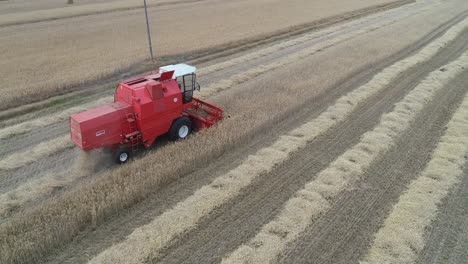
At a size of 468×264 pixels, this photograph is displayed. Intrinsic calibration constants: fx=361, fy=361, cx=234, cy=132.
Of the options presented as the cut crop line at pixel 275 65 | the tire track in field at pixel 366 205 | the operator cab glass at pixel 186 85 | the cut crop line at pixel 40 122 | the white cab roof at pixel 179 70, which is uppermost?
the white cab roof at pixel 179 70

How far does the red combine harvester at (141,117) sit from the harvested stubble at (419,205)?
22.0ft

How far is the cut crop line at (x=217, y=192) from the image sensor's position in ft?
24.5

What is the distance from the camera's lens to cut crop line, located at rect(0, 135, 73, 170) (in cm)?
1116

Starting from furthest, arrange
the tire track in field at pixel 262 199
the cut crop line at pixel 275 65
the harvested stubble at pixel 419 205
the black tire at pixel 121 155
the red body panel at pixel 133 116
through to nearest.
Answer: the cut crop line at pixel 275 65
the black tire at pixel 121 155
the red body panel at pixel 133 116
the tire track in field at pixel 262 199
the harvested stubble at pixel 419 205

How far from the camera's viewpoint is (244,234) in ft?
26.0

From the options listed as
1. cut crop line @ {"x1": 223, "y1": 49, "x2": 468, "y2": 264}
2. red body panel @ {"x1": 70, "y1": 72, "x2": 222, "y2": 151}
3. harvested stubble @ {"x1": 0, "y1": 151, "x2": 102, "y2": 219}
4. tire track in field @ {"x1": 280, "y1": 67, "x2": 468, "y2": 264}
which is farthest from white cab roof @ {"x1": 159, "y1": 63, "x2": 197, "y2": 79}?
tire track in field @ {"x1": 280, "y1": 67, "x2": 468, "y2": 264}

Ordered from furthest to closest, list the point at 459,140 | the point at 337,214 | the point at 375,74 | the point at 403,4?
the point at 403,4
the point at 375,74
the point at 459,140
the point at 337,214

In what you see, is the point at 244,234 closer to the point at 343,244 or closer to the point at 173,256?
the point at 173,256

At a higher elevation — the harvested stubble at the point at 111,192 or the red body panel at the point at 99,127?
the red body panel at the point at 99,127

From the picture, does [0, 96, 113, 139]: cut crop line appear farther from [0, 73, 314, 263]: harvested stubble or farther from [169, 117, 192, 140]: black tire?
[169, 117, 192, 140]: black tire

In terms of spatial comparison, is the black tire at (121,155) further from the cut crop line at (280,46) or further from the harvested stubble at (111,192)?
the cut crop line at (280,46)

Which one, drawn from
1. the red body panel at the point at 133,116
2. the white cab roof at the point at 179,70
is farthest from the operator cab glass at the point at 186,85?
the red body panel at the point at 133,116

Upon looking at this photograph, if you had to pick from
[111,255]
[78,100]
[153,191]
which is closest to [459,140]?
[153,191]

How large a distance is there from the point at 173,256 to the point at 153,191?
2467 millimetres
